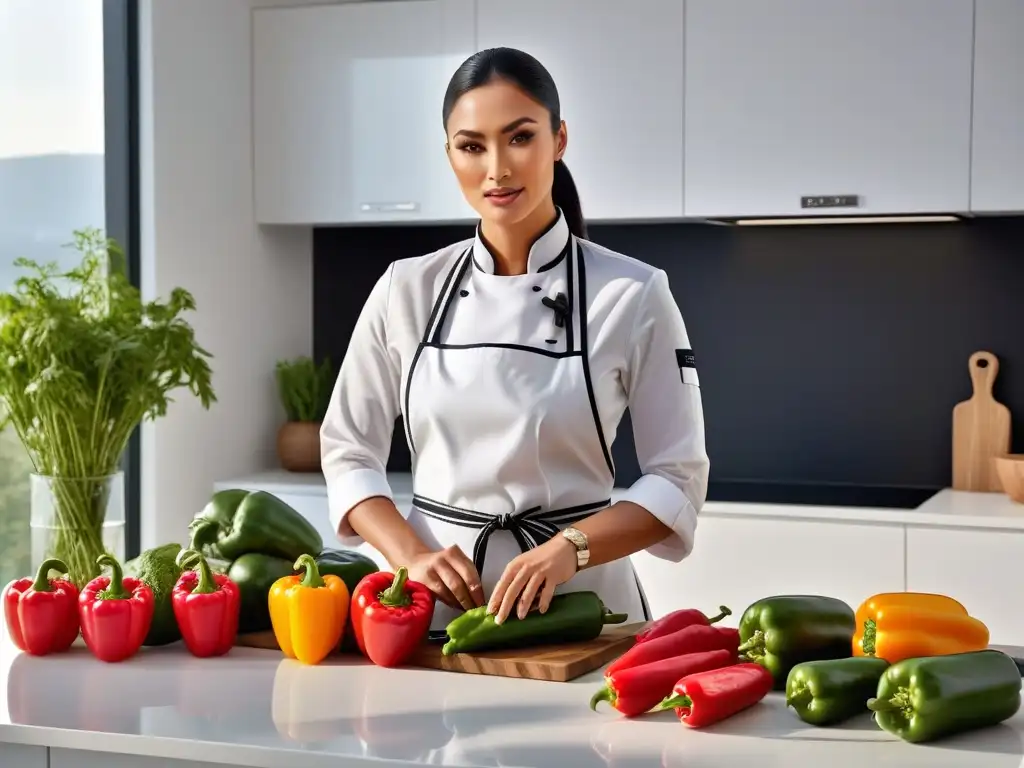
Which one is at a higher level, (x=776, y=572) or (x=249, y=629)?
(x=249, y=629)

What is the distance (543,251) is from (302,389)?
7.77 ft

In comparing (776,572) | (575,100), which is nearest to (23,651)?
(776,572)

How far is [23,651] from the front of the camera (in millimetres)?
1808

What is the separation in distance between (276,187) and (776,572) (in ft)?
6.07

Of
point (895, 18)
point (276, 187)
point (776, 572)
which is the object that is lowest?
point (776, 572)

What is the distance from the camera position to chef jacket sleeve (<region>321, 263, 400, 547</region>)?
2.00 m

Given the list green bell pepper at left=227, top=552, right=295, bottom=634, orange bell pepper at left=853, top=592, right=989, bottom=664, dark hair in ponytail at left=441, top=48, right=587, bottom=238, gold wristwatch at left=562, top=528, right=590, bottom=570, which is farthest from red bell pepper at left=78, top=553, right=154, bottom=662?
orange bell pepper at left=853, top=592, right=989, bottom=664

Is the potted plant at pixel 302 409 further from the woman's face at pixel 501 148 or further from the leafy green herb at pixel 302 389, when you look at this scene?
the woman's face at pixel 501 148

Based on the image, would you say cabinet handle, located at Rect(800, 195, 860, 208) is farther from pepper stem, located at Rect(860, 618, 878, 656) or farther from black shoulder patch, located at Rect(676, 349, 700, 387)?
pepper stem, located at Rect(860, 618, 878, 656)

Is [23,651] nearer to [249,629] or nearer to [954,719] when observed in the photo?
[249,629]

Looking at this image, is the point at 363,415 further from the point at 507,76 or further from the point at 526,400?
the point at 507,76

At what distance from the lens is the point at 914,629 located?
Result: 1571 millimetres

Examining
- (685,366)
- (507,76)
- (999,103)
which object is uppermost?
(999,103)

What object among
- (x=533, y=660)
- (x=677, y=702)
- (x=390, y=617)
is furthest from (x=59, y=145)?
(x=677, y=702)
